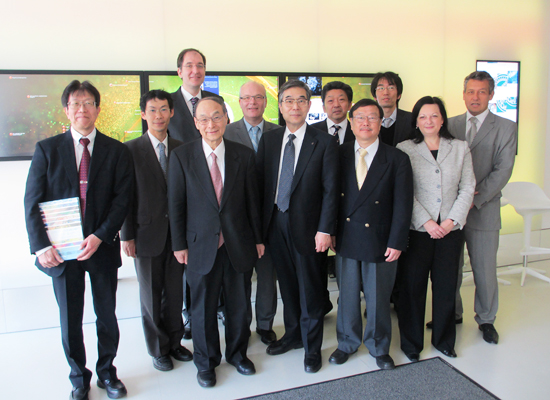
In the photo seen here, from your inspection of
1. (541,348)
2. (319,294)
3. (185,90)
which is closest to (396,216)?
(319,294)

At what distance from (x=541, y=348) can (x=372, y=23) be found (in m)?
3.65

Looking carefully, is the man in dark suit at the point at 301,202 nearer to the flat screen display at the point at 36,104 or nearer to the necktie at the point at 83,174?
the necktie at the point at 83,174

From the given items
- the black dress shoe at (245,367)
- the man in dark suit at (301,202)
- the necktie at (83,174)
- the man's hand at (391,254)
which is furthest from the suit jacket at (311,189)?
the necktie at (83,174)

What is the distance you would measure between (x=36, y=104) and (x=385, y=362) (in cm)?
356

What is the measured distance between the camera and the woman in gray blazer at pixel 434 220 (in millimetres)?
2715

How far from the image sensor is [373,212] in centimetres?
259

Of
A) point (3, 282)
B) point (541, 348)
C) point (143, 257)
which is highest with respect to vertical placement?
point (143, 257)

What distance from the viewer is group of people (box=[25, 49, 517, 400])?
2342 millimetres

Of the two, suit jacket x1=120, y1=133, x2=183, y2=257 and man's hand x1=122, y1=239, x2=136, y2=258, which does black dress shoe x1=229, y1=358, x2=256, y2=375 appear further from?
man's hand x1=122, y1=239, x2=136, y2=258

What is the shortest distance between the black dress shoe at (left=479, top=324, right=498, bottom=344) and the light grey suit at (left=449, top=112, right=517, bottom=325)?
0.15 feet

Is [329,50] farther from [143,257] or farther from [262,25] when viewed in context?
[143,257]

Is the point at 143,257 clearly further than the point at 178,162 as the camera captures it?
Yes

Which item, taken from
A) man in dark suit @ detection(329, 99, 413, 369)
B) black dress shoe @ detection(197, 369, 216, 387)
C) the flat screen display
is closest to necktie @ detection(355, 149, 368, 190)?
man in dark suit @ detection(329, 99, 413, 369)

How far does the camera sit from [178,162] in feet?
8.14
